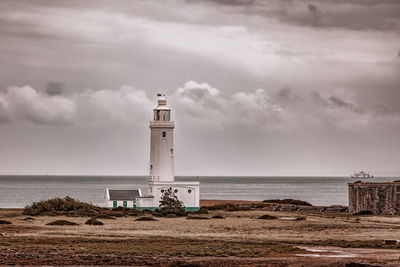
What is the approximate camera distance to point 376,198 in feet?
250

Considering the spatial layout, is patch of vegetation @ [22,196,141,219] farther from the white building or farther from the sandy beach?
the white building

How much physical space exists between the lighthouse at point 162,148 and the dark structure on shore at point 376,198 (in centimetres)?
2023

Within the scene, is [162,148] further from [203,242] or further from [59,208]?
[203,242]

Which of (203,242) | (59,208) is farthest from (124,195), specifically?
(203,242)

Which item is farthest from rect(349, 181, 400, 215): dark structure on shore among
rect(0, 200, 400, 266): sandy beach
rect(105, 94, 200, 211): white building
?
rect(105, 94, 200, 211): white building

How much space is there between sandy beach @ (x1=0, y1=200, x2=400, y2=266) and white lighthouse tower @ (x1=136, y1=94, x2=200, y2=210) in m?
15.4

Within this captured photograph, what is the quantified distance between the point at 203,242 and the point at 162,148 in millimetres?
38695

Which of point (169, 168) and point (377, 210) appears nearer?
point (377, 210)

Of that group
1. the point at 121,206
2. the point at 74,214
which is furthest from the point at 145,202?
the point at 74,214

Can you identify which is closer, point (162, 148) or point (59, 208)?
point (59, 208)

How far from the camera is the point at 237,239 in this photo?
48562 mm

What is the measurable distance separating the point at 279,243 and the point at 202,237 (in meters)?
6.09

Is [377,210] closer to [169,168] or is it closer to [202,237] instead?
[169,168]

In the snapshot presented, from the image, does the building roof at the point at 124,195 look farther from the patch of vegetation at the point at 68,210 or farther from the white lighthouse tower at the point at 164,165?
the patch of vegetation at the point at 68,210
